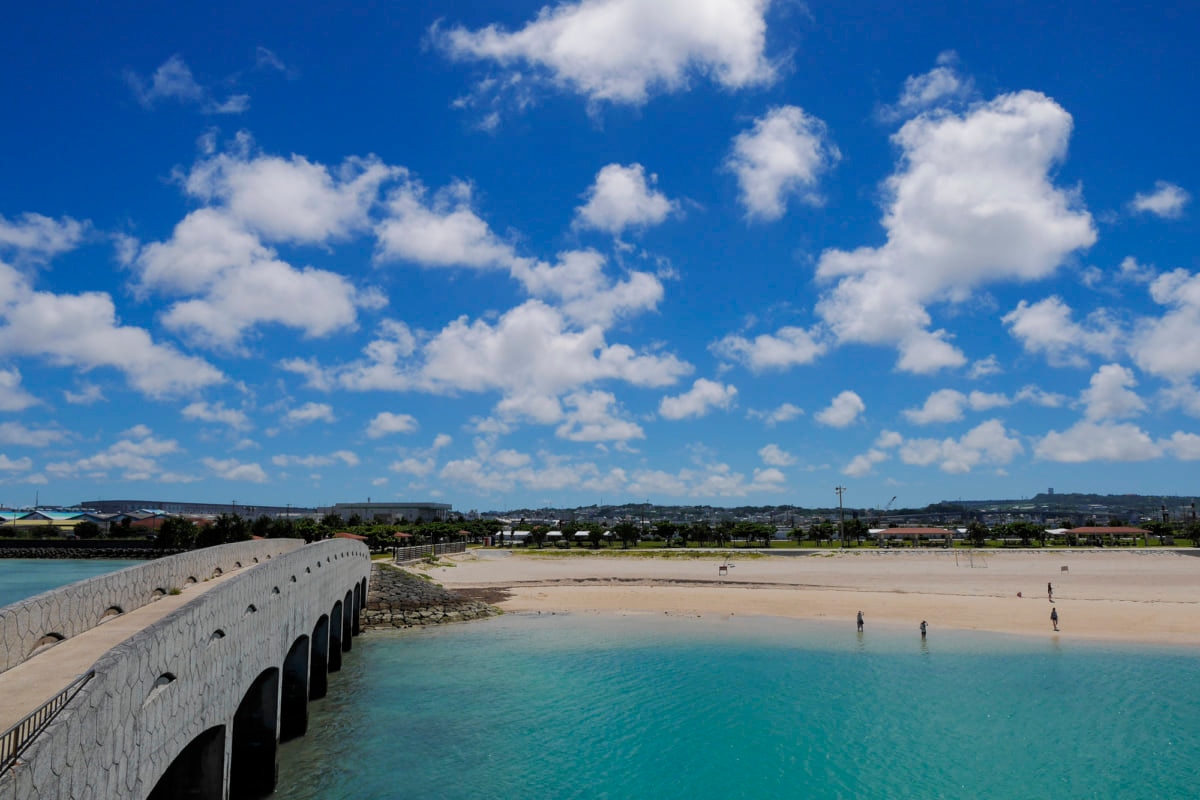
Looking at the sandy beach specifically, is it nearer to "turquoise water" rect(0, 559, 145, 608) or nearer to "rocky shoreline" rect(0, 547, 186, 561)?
"turquoise water" rect(0, 559, 145, 608)

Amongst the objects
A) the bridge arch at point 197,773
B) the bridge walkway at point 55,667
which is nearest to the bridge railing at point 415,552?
the bridge walkway at point 55,667

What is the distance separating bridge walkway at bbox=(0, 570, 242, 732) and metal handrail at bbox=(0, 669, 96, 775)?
1.20 meters

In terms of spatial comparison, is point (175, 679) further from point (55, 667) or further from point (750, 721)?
point (750, 721)

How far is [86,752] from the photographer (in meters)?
8.58

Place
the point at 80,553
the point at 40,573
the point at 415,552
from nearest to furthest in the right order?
the point at 415,552, the point at 40,573, the point at 80,553

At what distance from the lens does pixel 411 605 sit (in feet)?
176

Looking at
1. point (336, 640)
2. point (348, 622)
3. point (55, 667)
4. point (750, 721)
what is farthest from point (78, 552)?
point (55, 667)

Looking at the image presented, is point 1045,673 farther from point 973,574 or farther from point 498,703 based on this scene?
point 973,574

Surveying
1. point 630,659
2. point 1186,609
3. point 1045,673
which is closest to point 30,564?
point 630,659

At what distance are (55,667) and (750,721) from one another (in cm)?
2333

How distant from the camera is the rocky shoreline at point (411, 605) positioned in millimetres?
50312

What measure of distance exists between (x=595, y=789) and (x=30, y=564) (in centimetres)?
12249

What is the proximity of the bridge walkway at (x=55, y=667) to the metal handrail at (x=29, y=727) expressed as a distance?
1197 mm

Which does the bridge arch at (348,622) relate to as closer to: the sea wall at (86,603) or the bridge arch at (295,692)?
the bridge arch at (295,692)
